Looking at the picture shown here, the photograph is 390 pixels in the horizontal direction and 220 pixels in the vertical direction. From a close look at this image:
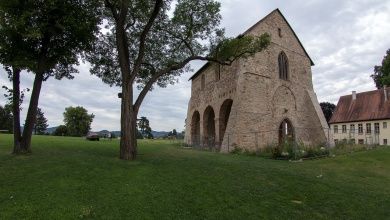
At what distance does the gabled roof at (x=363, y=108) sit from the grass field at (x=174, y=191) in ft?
122

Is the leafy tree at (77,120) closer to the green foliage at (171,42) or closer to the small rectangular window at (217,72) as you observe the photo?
the small rectangular window at (217,72)

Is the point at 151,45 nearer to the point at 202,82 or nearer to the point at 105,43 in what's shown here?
the point at 105,43

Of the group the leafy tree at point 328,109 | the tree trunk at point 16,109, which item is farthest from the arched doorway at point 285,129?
the leafy tree at point 328,109

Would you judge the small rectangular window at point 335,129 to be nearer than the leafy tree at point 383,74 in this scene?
No

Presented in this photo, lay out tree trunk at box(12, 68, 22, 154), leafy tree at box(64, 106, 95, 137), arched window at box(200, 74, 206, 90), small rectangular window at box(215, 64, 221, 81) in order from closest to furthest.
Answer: tree trunk at box(12, 68, 22, 154), small rectangular window at box(215, 64, 221, 81), arched window at box(200, 74, 206, 90), leafy tree at box(64, 106, 95, 137)

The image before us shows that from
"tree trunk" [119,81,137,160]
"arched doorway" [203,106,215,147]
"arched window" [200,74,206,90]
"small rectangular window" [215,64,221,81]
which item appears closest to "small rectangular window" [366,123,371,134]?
"arched doorway" [203,106,215,147]

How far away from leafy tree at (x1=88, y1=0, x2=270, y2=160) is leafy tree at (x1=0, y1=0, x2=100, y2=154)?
1.47 meters

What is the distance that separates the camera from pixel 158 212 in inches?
301

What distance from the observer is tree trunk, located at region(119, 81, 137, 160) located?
13984mm

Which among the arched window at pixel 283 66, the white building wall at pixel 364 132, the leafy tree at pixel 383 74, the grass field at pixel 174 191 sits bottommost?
the grass field at pixel 174 191

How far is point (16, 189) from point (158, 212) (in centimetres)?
390

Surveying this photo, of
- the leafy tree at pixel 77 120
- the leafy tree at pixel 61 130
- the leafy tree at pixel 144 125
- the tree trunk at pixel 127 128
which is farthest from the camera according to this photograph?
the leafy tree at pixel 144 125

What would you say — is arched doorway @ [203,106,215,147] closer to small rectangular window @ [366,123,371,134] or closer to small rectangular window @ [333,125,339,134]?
small rectangular window @ [366,123,371,134]

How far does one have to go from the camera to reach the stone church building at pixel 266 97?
25328mm
